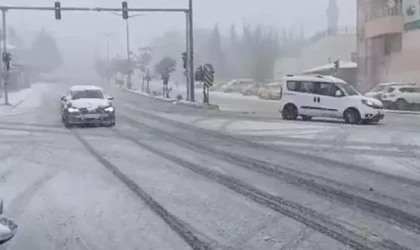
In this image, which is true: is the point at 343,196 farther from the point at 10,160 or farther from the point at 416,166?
the point at 10,160

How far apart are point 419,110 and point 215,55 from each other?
46.9 metres

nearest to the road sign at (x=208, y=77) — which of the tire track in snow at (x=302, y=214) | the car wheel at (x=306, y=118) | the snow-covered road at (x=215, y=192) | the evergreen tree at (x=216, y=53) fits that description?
the car wheel at (x=306, y=118)

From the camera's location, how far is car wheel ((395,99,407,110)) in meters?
37.4

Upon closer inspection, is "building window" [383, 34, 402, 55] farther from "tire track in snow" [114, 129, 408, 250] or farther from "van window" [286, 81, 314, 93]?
"tire track in snow" [114, 129, 408, 250]

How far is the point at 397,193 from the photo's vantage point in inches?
409

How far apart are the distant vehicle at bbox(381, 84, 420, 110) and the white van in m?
10.9

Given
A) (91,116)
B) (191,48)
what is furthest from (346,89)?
(191,48)

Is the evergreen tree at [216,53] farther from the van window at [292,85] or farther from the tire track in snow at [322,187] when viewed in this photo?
the tire track in snow at [322,187]

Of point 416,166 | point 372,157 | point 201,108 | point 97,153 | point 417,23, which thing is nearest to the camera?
point 416,166

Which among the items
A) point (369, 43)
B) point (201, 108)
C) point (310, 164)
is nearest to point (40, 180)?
point (310, 164)

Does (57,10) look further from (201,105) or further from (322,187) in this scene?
(322,187)

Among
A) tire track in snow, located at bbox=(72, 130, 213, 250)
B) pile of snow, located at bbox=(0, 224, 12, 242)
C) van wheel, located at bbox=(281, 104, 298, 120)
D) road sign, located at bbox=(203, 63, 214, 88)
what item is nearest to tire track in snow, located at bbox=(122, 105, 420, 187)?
tire track in snow, located at bbox=(72, 130, 213, 250)

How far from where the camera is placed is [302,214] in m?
8.83

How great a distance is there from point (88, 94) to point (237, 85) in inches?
1762
